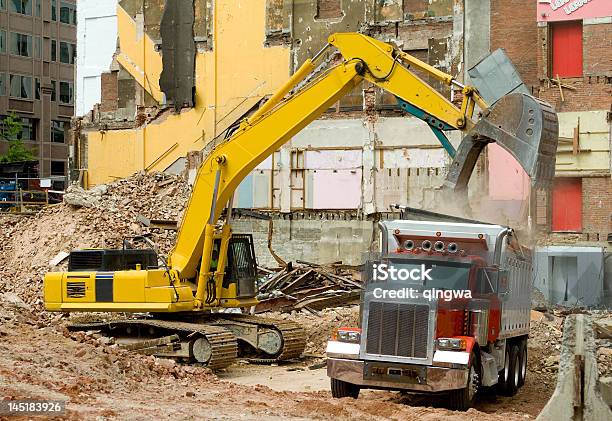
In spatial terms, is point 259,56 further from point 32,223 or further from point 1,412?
point 1,412

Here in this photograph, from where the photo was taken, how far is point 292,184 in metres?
40.9

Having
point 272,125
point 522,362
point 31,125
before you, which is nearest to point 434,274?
point 522,362

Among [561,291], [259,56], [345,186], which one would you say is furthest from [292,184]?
[561,291]

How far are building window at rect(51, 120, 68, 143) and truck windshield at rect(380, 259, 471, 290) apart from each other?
67.7 m

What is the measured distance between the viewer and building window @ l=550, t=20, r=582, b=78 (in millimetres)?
35812

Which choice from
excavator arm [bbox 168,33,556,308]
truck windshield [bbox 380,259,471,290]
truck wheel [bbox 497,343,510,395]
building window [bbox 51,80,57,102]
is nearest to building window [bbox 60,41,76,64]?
building window [bbox 51,80,57,102]

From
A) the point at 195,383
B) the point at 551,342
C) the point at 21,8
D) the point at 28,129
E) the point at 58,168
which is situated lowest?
the point at 551,342

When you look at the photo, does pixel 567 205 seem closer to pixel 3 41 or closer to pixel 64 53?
pixel 3 41

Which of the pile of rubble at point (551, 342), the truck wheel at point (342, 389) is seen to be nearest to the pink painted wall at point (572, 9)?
the pile of rubble at point (551, 342)

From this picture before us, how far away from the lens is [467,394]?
15.4 meters

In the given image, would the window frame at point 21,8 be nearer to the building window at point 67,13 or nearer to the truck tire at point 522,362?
the building window at point 67,13

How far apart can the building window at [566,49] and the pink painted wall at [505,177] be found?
10.1 feet

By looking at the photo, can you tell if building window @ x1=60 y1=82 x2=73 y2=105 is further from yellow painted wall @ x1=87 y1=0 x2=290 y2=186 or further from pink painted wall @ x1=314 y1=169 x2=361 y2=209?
pink painted wall @ x1=314 y1=169 x2=361 y2=209

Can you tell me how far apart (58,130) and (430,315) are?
227ft
